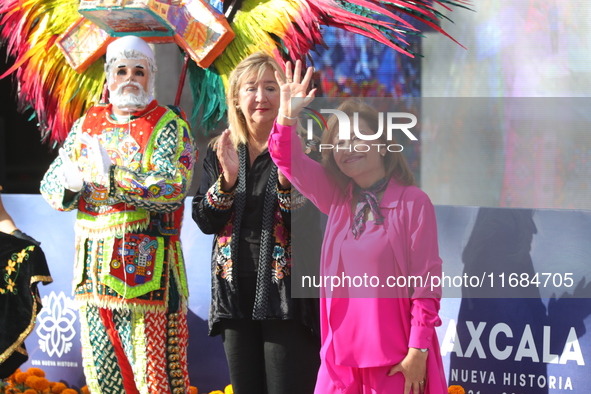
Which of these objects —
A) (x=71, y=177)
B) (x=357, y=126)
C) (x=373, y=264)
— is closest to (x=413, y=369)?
(x=373, y=264)

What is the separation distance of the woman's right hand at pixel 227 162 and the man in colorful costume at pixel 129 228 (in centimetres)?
26

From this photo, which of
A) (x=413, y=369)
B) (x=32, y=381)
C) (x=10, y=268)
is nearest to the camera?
(x=413, y=369)

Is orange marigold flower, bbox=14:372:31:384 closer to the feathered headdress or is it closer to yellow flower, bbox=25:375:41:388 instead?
yellow flower, bbox=25:375:41:388

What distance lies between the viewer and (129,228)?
3217 mm

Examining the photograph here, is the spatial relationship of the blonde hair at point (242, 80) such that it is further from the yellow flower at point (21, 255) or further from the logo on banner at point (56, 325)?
the logo on banner at point (56, 325)

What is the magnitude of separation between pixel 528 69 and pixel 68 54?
2.61 meters

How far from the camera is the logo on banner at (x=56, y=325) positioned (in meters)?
4.35

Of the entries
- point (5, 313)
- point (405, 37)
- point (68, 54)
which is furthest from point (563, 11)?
point (5, 313)

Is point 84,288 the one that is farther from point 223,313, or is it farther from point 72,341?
point 72,341

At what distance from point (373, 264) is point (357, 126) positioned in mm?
469

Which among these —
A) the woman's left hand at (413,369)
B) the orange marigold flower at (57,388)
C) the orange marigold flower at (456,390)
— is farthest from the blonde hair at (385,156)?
the orange marigold flower at (57,388)

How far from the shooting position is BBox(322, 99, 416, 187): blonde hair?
271 cm

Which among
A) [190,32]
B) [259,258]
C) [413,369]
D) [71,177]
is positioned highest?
[190,32]

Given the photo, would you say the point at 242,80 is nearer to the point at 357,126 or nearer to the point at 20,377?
the point at 357,126
